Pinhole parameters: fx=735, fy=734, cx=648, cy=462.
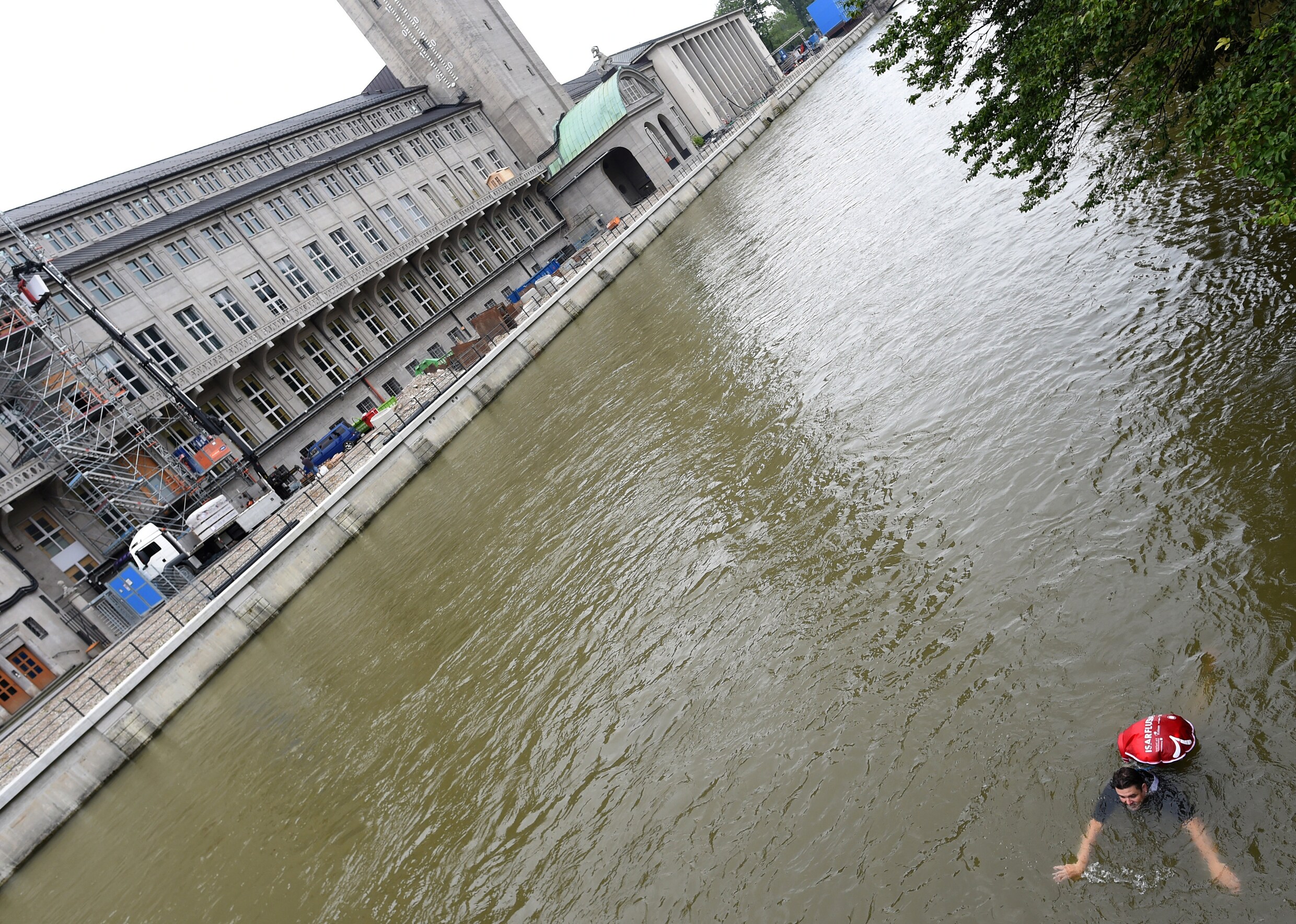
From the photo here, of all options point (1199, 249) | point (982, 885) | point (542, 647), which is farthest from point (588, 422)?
point (982, 885)

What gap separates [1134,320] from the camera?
13.7m

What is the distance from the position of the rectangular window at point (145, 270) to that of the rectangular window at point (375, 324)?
38.8 feet

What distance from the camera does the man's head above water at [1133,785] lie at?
6699 millimetres

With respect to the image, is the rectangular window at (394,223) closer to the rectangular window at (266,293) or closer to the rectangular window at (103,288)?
the rectangular window at (266,293)

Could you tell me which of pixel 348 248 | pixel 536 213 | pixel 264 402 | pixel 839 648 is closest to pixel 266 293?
pixel 264 402

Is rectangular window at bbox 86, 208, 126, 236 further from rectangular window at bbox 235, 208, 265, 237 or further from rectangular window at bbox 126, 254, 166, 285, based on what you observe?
rectangular window at bbox 235, 208, 265, 237

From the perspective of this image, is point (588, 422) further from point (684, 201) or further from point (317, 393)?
point (684, 201)

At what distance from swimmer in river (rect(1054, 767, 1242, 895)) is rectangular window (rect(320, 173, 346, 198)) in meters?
58.5

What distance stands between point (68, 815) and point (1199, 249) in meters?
30.2

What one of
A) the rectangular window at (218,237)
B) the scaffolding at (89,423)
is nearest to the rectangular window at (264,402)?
the scaffolding at (89,423)

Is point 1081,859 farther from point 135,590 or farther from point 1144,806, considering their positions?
point 135,590

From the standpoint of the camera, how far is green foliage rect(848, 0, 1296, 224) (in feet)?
25.1

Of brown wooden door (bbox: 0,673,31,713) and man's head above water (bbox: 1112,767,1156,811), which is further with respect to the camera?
brown wooden door (bbox: 0,673,31,713)

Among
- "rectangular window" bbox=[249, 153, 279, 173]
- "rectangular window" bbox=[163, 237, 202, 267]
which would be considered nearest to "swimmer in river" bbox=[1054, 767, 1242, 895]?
"rectangular window" bbox=[163, 237, 202, 267]
